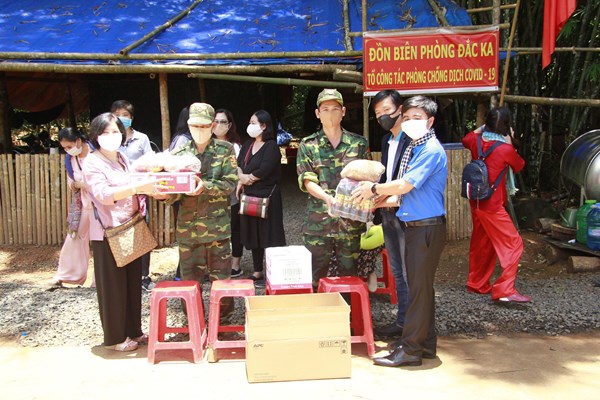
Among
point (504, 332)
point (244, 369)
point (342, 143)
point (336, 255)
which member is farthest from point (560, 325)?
point (244, 369)

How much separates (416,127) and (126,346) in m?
2.59

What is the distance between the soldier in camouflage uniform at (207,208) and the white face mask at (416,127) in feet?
4.60

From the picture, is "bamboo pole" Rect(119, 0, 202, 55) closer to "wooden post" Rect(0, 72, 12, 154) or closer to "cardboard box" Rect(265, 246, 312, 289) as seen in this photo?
"wooden post" Rect(0, 72, 12, 154)

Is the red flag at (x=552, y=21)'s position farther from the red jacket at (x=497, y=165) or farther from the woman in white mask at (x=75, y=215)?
the woman in white mask at (x=75, y=215)

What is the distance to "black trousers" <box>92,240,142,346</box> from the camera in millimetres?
4480

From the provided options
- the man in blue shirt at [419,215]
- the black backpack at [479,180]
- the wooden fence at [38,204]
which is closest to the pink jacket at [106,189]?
the man in blue shirt at [419,215]

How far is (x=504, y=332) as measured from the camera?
16.5 feet

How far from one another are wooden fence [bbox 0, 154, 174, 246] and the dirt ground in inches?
7.0

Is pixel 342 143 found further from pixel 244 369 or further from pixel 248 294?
pixel 244 369

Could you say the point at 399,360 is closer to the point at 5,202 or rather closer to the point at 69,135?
the point at 69,135

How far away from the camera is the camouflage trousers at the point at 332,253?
15.8 ft

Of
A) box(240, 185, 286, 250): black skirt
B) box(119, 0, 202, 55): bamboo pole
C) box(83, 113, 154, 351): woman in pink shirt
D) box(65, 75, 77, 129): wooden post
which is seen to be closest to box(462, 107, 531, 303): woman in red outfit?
box(240, 185, 286, 250): black skirt

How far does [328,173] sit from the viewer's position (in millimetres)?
4766

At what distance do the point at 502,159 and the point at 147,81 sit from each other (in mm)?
7068
